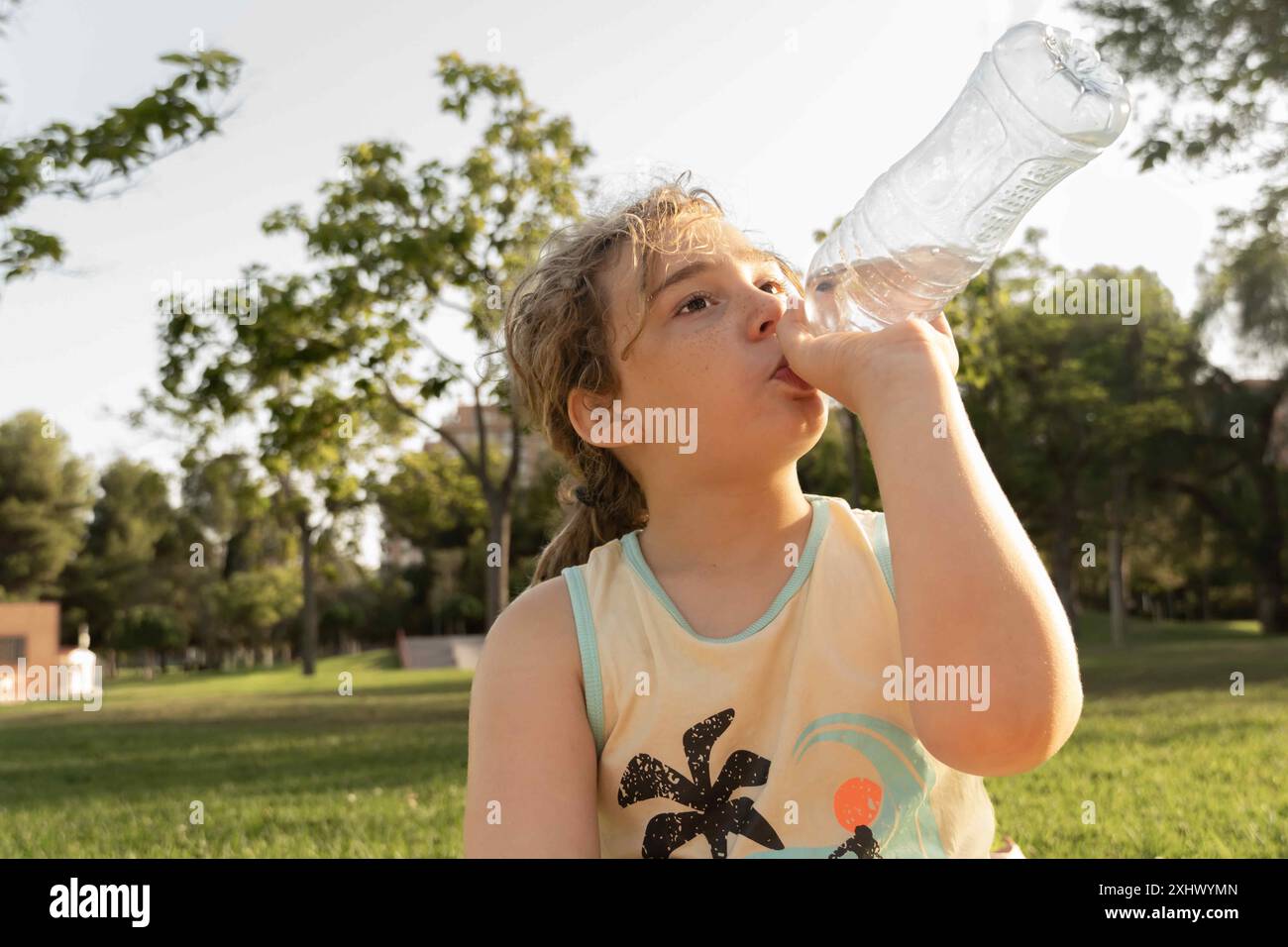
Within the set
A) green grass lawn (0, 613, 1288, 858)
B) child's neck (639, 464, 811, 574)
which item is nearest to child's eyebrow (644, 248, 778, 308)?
child's neck (639, 464, 811, 574)

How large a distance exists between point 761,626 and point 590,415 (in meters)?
0.72

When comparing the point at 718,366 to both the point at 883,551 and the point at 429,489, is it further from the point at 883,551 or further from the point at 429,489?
the point at 429,489

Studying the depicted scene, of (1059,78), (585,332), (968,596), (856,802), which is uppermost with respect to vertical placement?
(1059,78)

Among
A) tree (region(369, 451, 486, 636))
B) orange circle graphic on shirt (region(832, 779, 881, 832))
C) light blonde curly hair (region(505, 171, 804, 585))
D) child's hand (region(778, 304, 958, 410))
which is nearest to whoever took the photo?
child's hand (region(778, 304, 958, 410))

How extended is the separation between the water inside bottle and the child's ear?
0.65m

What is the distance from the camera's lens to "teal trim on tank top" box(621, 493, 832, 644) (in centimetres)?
224

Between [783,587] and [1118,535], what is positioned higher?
[1118,535]

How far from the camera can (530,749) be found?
2.12 meters

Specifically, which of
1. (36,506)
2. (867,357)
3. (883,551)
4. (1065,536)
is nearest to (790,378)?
(867,357)

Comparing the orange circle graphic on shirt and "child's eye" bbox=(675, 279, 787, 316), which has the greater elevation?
"child's eye" bbox=(675, 279, 787, 316)

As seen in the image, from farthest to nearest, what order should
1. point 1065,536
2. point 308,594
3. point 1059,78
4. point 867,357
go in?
point 1065,536, point 308,594, point 1059,78, point 867,357

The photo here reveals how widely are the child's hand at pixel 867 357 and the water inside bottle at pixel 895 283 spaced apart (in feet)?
2.52

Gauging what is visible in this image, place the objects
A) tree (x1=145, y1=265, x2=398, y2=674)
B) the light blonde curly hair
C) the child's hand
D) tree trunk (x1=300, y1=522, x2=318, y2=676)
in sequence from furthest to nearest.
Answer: tree trunk (x1=300, y1=522, x2=318, y2=676), tree (x1=145, y1=265, x2=398, y2=674), the light blonde curly hair, the child's hand

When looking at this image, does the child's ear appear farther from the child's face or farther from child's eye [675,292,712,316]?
child's eye [675,292,712,316]
